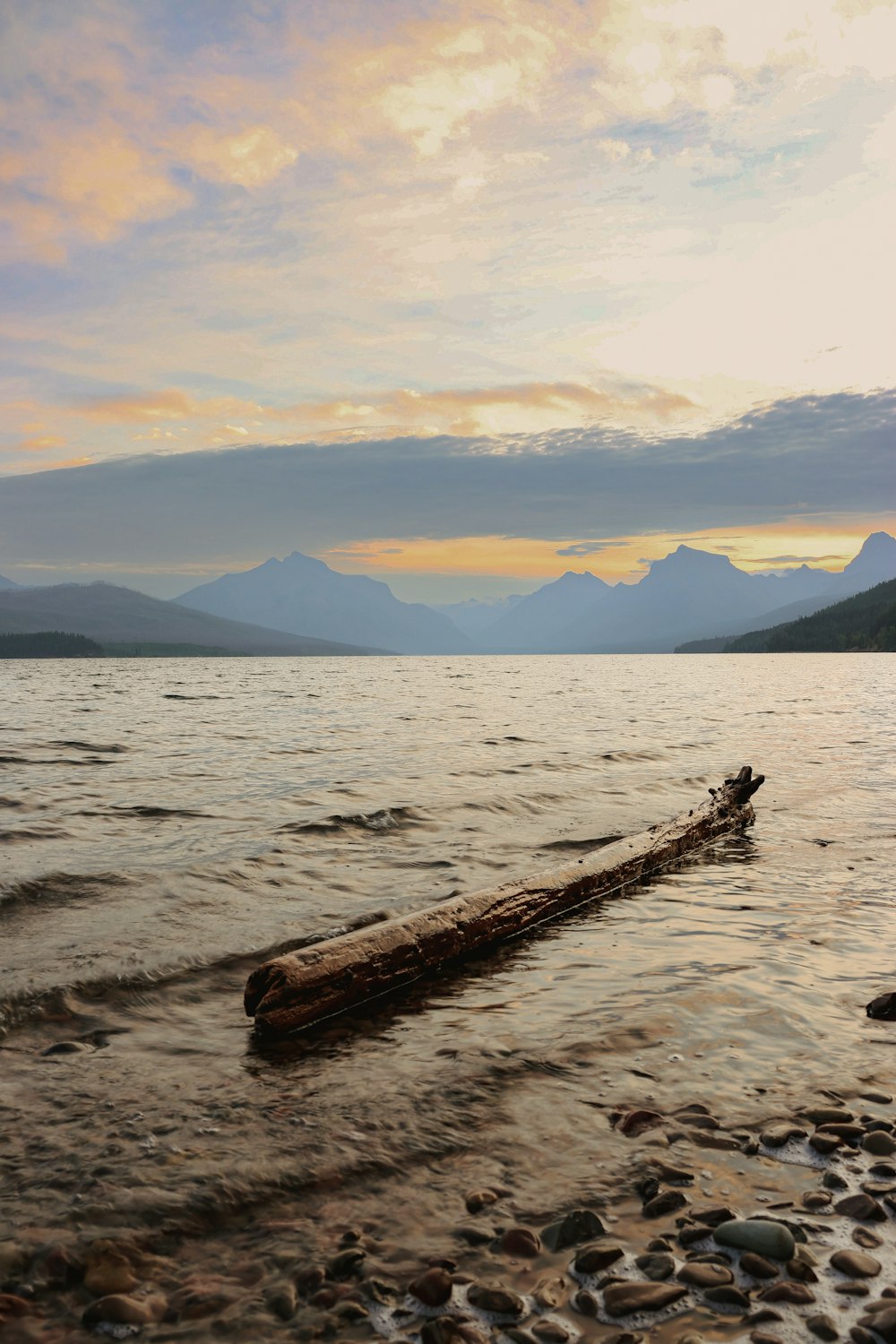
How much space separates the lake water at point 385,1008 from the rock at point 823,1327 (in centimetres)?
129

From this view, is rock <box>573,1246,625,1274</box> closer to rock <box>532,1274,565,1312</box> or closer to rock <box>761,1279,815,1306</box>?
rock <box>532,1274,565,1312</box>

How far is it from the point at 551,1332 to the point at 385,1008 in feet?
12.9

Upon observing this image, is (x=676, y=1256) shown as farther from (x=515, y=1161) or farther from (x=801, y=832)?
(x=801, y=832)

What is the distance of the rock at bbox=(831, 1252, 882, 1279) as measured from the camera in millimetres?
3850

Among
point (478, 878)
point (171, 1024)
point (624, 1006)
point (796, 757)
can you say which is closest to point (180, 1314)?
point (171, 1024)

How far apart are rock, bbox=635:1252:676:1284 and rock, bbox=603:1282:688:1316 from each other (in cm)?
8

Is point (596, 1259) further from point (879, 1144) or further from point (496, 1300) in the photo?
point (879, 1144)

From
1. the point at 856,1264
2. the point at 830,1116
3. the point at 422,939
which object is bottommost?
the point at 830,1116

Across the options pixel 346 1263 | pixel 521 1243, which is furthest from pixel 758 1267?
pixel 346 1263

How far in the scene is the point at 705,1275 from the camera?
3863 millimetres

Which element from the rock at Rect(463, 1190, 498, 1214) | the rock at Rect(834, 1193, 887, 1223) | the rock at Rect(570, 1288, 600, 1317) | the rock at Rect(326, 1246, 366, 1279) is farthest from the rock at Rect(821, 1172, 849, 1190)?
the rock at Rect(326, 1246, 366, 1279)

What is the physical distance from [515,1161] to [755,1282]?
1537mm

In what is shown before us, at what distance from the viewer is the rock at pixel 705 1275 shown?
3.83 metres

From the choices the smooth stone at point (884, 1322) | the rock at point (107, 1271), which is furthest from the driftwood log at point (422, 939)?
the smooth stone at point (884, 1322)
